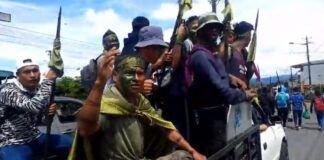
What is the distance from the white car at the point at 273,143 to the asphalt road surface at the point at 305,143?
298 cm

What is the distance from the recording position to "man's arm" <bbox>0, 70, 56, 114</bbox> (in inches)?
132

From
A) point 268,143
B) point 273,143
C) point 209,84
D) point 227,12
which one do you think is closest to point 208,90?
point 209,84

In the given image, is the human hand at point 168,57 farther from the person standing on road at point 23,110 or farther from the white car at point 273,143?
the white car at point 273,143

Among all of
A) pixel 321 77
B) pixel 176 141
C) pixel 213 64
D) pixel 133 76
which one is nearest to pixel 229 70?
pixel 213 64

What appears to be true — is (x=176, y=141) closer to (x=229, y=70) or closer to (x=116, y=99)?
(x=116, y=99)

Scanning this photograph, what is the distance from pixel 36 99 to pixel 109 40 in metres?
0.94

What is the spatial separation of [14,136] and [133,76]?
1402 millimetres

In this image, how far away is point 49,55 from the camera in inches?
131

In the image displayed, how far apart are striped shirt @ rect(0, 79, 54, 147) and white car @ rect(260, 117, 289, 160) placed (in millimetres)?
2664

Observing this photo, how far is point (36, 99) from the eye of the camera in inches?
132

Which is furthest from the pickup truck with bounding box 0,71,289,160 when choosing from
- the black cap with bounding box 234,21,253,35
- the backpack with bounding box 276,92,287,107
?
the backpack with bounding box 276,92,287,107

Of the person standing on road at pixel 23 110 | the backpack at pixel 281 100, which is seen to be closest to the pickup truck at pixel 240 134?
the person standing on road at pixel 23 110

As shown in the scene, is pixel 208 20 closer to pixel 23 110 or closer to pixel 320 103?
pixel 23 110

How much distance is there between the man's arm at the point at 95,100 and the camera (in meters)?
2.28
